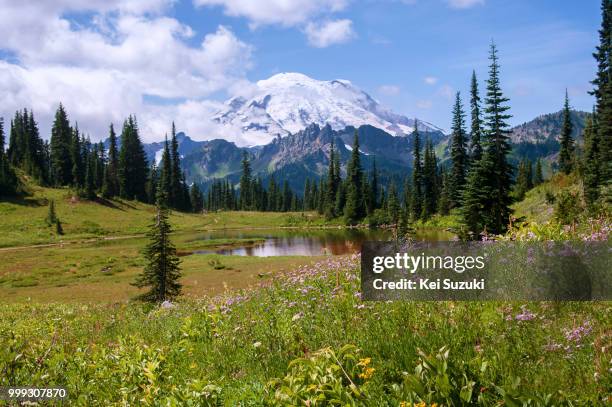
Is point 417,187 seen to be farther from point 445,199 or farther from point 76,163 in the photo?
point 76,163

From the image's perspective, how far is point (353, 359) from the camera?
434 cm

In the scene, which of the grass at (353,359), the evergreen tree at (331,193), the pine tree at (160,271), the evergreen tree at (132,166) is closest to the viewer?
the grass at (353,359)

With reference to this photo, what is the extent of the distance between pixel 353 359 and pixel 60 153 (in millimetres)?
123877

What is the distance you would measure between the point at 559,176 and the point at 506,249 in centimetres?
4876

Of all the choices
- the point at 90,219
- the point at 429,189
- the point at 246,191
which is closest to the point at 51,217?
the point at 90,219

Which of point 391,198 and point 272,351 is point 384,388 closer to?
point 272,351

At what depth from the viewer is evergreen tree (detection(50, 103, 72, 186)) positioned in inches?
4395

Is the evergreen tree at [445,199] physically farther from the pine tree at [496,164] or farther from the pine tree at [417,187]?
the pine tree at [496,164]

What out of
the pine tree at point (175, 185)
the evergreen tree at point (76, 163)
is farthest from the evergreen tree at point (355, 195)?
the evergreen tree at point (76, 163)

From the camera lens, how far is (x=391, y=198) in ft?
250

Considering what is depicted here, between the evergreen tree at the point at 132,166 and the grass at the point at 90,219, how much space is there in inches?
305

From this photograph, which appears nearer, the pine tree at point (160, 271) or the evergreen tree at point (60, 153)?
the pine tree at point (160, 271)

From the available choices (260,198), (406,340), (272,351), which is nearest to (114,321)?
(272,351)

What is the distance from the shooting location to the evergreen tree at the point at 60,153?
112 metres
